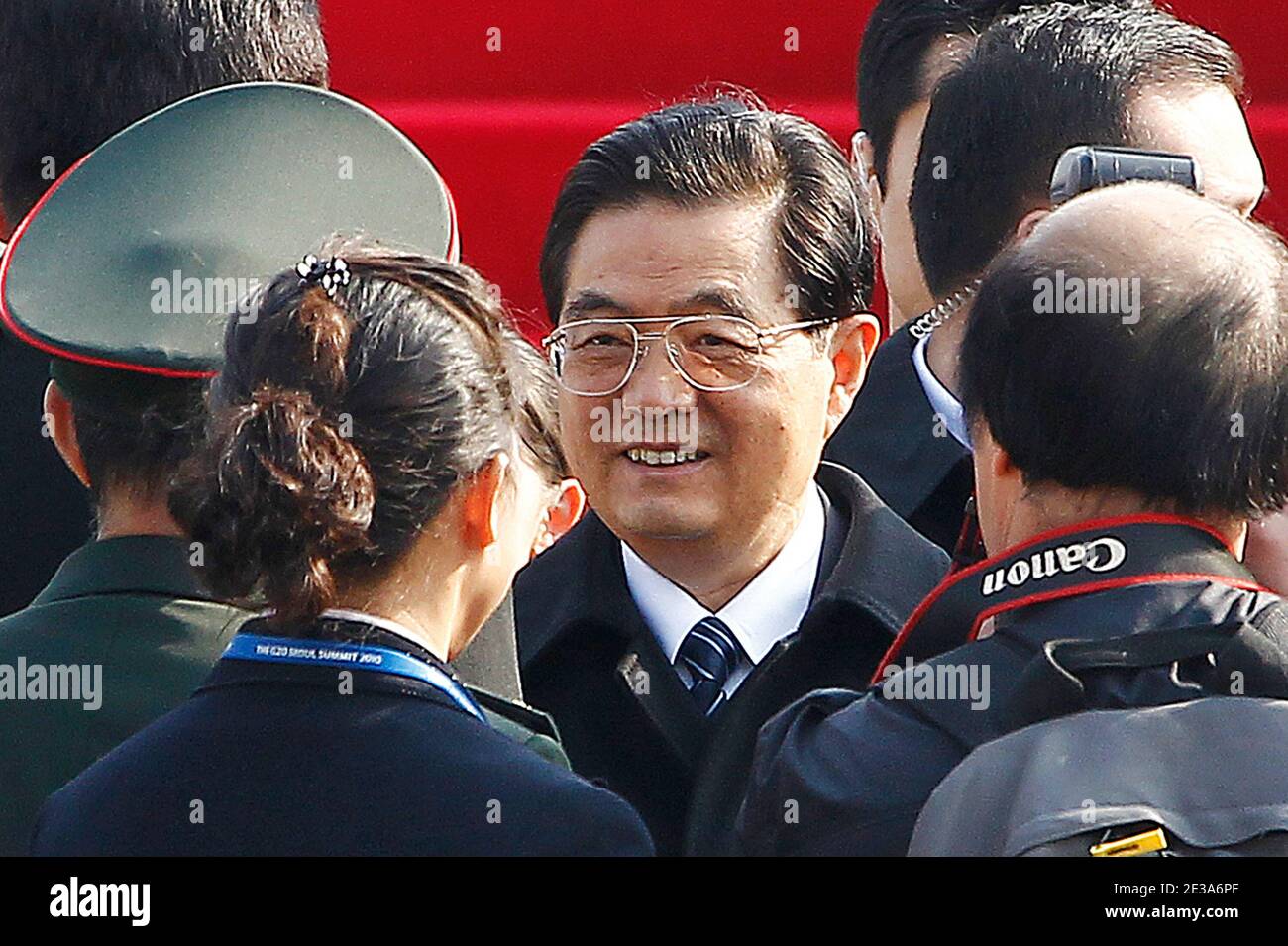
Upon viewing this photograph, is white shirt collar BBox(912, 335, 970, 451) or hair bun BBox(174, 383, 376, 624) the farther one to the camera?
white shirt collar BBox(912, 335, 970, 451)

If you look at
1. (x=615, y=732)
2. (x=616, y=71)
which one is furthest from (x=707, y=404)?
(x=616, y=71)

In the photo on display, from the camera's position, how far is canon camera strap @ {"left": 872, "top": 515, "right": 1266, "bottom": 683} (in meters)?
1.35

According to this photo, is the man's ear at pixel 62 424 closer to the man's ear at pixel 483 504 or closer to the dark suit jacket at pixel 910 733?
the man's ear at pixel 483 504

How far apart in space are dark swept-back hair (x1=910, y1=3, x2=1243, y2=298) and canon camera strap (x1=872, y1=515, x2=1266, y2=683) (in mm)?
742

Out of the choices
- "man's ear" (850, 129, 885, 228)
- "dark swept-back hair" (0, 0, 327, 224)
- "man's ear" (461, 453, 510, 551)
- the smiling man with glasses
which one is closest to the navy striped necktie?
the smiling man with glasses

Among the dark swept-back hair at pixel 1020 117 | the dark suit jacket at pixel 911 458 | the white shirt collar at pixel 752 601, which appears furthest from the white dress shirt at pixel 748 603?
the dark swept-back hair at pixel 1020 117

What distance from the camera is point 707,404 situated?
189cm

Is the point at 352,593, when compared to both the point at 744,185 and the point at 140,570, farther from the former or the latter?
the point at 744,185

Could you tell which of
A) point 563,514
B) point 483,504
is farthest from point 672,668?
point 483,504

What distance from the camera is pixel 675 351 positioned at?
189 cm

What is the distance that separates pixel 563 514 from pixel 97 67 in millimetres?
674

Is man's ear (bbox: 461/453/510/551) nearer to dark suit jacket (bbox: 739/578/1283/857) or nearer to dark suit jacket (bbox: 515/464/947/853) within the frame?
dark suit jacket (bbox: 739/578/1283/857)
